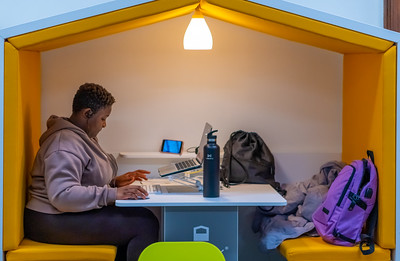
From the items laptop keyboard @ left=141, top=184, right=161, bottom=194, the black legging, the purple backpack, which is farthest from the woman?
the purple backpack

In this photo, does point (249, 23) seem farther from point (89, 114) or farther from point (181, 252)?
point (181, 252)

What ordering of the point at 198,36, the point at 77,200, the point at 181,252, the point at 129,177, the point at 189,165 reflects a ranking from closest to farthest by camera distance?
the point at 181,252
the point at 77,200
the point at 189,165
the point at 198,36
the point at 129,177

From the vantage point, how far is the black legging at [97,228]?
3.15m

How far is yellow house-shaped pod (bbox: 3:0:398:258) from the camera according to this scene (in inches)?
118

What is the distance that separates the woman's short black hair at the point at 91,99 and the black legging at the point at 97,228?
0.54 metres

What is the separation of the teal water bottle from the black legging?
0.34 m

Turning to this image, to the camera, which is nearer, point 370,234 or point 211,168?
point 211,168

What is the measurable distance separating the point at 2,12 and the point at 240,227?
1916mm

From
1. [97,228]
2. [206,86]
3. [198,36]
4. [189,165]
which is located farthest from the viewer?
[206,86]

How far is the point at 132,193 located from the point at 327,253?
968 mm

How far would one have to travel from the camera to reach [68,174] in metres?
3.07

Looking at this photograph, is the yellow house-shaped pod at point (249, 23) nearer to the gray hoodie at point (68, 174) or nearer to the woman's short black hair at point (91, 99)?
the gray hoodie at point (68, 174)

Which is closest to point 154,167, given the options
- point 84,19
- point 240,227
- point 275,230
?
point 240,227

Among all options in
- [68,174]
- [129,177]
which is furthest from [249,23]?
[68,174]
